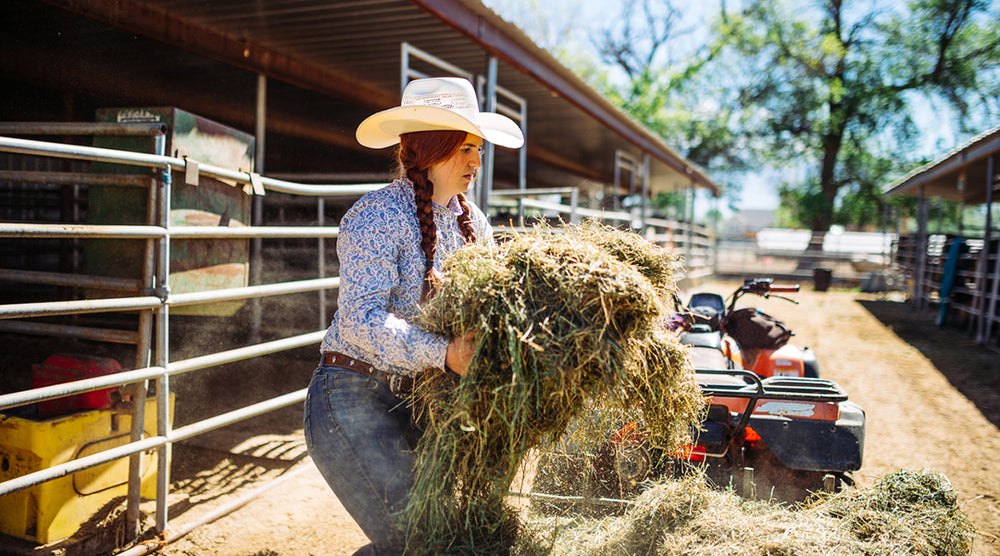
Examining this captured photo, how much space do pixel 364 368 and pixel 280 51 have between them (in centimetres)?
571

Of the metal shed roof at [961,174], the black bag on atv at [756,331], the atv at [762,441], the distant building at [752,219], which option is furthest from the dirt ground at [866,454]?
the distant building at [752,219]

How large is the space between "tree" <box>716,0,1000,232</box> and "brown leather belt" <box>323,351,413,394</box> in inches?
1204

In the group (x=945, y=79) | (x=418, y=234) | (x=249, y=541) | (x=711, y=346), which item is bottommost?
(x=249, y=541)

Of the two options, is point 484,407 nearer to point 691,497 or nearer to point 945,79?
point 691,497

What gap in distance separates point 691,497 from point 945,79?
3219cm

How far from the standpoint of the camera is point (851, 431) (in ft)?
8.34

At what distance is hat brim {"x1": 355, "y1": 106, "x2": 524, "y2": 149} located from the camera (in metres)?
1.85

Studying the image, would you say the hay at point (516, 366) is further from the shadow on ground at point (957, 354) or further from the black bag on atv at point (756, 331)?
the shadow on ground at point (957, 354)

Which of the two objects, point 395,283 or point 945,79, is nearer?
point 395,283

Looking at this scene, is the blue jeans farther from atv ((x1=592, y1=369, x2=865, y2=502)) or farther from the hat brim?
atv ((x1=592, y1=369, x2=865, y2=502))

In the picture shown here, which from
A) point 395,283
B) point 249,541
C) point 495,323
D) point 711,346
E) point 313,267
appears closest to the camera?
point 495,323

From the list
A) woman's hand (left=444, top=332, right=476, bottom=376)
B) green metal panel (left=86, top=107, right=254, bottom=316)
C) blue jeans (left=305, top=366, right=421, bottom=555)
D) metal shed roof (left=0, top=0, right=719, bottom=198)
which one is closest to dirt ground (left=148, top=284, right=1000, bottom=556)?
green metal panel (left=86, top=107, right=254, bottom=316)

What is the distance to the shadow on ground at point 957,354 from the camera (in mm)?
6172

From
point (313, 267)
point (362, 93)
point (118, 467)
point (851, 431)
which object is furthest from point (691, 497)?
point (362, 93)
